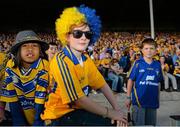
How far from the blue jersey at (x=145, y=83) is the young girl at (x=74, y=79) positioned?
2.39 metres

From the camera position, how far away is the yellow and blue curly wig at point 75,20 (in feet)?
9.19

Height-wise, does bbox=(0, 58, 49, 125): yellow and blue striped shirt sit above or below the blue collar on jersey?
below

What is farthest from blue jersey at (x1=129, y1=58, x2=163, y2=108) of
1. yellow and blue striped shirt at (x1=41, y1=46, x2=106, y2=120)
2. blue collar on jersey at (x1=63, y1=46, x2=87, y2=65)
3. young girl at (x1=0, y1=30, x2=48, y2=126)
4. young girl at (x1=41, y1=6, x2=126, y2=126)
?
blue collar on jersey at (x1=63, y1=46, x2=87, y2=65)

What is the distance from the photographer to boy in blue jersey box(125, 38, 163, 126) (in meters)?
5.25

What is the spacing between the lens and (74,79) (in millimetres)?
2674

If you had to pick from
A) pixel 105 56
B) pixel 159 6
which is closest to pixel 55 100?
pixel 105 56

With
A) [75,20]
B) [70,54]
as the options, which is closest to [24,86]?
[70,54]

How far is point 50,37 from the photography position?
55.7 feet

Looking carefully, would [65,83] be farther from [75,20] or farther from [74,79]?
[75,20]

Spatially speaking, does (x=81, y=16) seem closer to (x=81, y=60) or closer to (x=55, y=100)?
(x=81, y=60)

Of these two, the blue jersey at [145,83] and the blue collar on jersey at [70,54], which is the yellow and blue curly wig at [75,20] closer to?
the blue collar on jersey at [70,54]

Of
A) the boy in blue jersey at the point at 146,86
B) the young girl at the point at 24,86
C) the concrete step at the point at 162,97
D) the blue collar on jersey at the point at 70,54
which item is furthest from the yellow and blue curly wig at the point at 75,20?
the concrete step at the point at 162,97

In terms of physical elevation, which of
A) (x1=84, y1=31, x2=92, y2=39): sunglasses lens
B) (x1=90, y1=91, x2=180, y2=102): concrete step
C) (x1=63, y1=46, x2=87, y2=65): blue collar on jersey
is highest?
(x1=84, y1=31, x2=92, y2=39): sunglasses lens

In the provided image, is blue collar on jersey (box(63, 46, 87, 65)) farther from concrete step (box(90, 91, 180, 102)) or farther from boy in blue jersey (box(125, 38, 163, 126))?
concrete step (box(90, 91, 180, 102))
